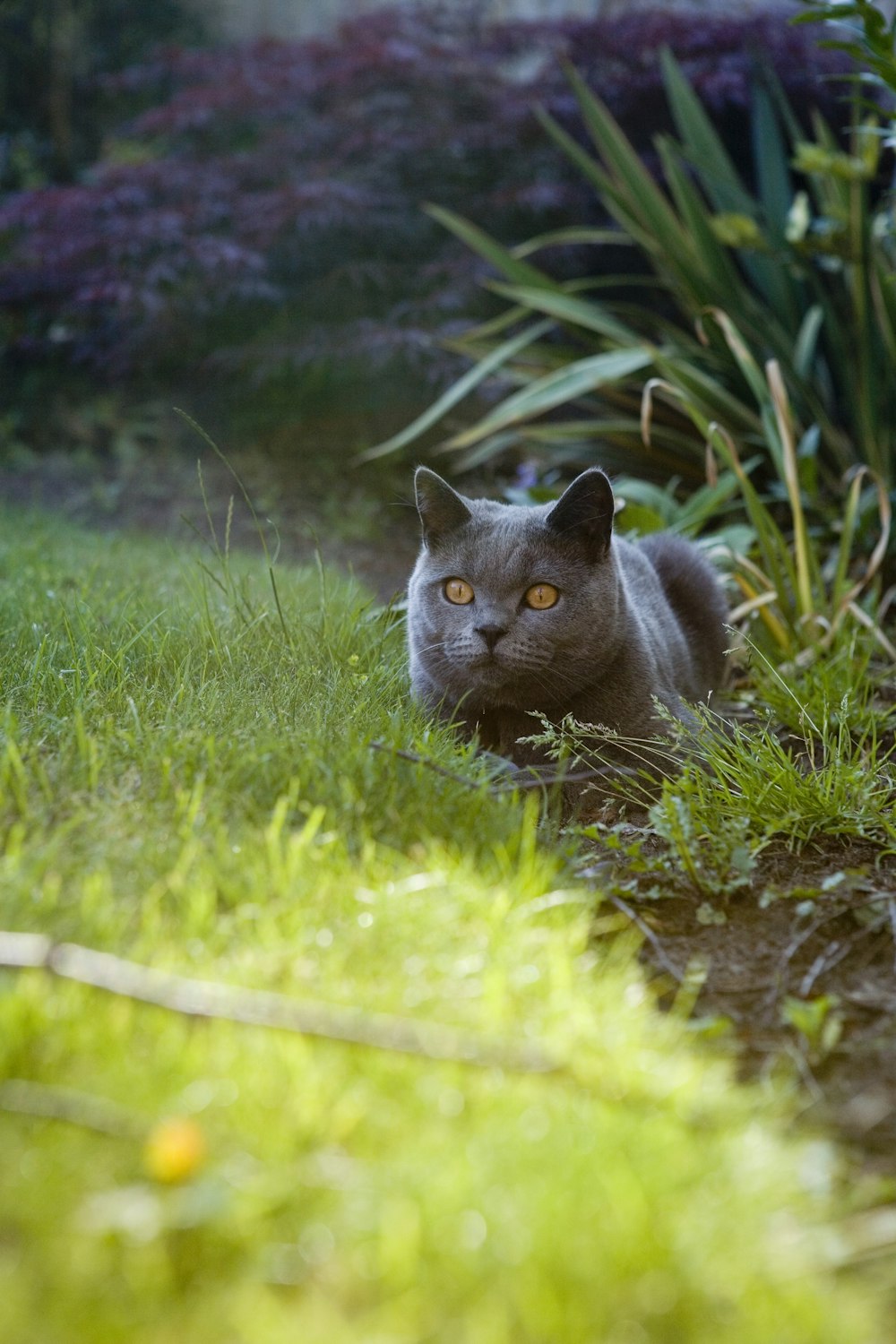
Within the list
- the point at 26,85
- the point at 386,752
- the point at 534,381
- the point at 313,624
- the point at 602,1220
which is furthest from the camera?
the point at 26,85

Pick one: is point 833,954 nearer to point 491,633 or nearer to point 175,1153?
point 491,633

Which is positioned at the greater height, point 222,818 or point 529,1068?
point 529,1068

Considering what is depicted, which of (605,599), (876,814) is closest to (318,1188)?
(876,814)

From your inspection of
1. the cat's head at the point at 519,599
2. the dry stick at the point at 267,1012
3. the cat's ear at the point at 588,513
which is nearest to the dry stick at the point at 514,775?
the cat's head at the point at 519,599

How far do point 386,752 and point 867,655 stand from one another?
1.33 meters

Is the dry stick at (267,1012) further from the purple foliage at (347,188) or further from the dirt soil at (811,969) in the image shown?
the purple foliage at (347,188)

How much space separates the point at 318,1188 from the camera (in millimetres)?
1026

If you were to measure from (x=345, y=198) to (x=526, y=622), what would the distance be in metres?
3.81

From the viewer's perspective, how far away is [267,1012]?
1143 millimetres

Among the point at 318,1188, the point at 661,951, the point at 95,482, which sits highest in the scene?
the point at 318,1188

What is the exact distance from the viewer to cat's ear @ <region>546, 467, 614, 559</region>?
221 cm

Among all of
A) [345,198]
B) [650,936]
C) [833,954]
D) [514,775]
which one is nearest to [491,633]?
[514,775]

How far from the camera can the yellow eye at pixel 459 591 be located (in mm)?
2266

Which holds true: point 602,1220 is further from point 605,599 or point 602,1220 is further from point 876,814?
point 605,599
